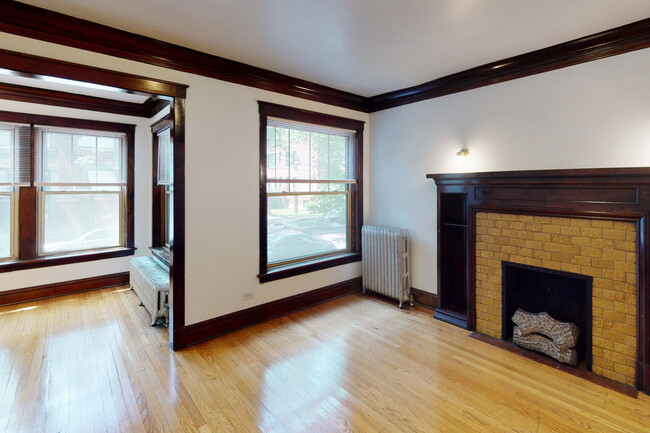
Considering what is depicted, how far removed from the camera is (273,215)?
3750 mm

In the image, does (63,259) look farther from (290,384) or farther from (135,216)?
(290,384)

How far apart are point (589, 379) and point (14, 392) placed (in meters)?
4.26

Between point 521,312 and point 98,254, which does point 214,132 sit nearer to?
point 98,254

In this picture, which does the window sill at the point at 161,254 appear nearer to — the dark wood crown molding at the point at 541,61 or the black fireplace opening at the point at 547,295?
the dark wood crown molding at the point at 541,61

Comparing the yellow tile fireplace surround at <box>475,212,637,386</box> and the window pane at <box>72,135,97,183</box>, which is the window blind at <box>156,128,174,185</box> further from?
the yellow tile fireplace surround at <box>475,212,637,386</box>

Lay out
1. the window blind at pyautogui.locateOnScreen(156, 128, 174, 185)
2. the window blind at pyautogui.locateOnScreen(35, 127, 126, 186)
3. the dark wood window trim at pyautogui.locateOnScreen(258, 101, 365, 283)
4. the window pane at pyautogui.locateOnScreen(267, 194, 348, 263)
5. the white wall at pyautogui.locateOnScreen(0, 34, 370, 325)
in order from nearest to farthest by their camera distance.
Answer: the white wall at pyautogui.locateOnScreen(0, 34, 370, 325)
the dark wood window trim at pyautogui.locateOnScreen(258, 101, 365, 283)
the window pane at pyautogui.locateOnScreen(267, 194, 348, 263)
the window blind at pyautogui.locateOnScreen(35, 127, 126, 186)
the window blind at pyautogui.locateOnScreen(156, 128, 174, 185)

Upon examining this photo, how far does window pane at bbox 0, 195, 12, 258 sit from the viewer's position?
158 inches

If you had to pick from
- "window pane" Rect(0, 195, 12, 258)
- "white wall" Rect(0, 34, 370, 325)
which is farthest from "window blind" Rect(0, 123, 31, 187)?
"white wall" Rect(0, 34, 370, 325)

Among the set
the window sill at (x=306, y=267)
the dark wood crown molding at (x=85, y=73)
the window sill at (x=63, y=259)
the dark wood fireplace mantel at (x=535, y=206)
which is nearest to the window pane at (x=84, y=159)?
the window sill at (x=63, y=259)

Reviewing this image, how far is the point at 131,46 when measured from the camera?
2562 millimetres

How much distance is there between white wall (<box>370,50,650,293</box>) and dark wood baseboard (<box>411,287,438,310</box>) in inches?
3.0

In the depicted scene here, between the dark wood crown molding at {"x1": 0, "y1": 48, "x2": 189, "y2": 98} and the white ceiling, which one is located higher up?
the white ceiling

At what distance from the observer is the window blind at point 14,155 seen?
3.96 m

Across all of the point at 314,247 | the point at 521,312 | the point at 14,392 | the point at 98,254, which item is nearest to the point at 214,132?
the point at 314,247
